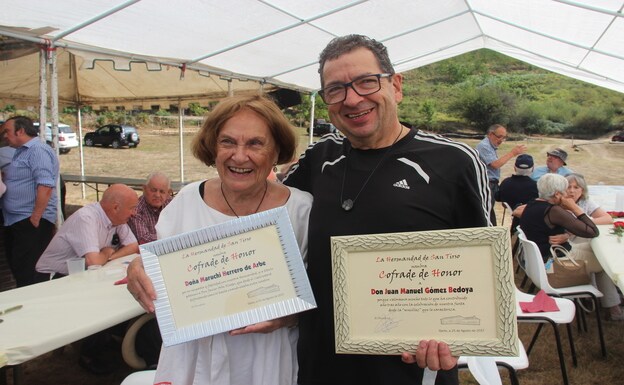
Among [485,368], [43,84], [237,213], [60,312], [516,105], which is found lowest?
[485,368]

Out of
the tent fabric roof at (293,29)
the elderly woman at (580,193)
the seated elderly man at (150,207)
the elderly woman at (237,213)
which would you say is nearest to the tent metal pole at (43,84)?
the tent fabric roof at (293,29)

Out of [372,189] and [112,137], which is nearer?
[372,189]

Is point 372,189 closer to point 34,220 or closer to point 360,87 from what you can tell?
point 360,87

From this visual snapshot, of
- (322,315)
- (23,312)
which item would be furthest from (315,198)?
(23,312)

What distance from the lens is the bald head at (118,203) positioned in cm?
362

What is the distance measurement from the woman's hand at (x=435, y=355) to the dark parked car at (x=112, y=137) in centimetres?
2505

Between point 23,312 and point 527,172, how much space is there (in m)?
6.37

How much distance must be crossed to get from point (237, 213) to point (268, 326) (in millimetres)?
398

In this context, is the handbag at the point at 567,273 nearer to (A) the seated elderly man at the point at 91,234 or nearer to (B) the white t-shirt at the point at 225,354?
(B) the white t-shirt at the point at 225,354

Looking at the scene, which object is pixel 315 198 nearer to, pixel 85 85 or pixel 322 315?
pixel 322 315

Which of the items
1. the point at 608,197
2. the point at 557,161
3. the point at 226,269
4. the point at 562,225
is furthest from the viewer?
the point at 608,197

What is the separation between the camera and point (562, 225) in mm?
4395

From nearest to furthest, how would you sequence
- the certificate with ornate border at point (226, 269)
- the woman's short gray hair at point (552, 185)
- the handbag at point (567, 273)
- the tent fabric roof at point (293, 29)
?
the certificate with ornate border at point (226, 269), the handbag at point (567, 273), the woman's short gray hair at point (552, 185), the tent fabric roof at point (293, 29)

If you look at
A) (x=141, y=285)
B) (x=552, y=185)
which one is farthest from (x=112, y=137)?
(x=141, y=285)
